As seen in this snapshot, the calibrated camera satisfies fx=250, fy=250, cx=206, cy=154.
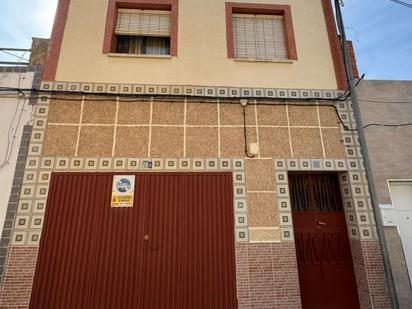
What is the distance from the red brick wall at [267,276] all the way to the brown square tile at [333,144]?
1.98 metres

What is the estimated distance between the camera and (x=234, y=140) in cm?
499

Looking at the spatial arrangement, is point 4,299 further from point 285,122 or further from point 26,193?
point 285,122

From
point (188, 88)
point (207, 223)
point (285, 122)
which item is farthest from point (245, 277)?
point (188, 88)

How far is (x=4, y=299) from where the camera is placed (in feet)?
13.0

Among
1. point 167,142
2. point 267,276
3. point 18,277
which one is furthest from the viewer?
point 167,142

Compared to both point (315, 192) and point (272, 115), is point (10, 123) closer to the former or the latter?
point (272, 115)

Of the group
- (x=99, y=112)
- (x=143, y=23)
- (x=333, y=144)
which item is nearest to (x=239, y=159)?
(x=333, y=144)

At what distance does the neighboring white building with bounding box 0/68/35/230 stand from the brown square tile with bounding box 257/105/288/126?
4.53 m

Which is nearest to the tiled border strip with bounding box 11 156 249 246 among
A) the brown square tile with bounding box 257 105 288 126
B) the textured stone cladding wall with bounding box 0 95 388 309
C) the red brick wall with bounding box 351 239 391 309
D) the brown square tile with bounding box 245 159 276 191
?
the textured stone cladding wall with bounding box 0 95 388 309

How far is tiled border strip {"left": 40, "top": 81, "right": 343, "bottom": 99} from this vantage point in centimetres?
507

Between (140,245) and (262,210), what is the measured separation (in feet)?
7.49

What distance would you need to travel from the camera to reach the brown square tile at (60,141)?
15.4ft

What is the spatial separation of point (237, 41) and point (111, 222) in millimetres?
4741

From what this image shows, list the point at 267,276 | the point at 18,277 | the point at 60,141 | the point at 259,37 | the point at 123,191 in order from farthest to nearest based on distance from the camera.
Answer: the point at 259,37, the point at 60,141, the point at 123,191, the point at 267,276, the point at 18,277
